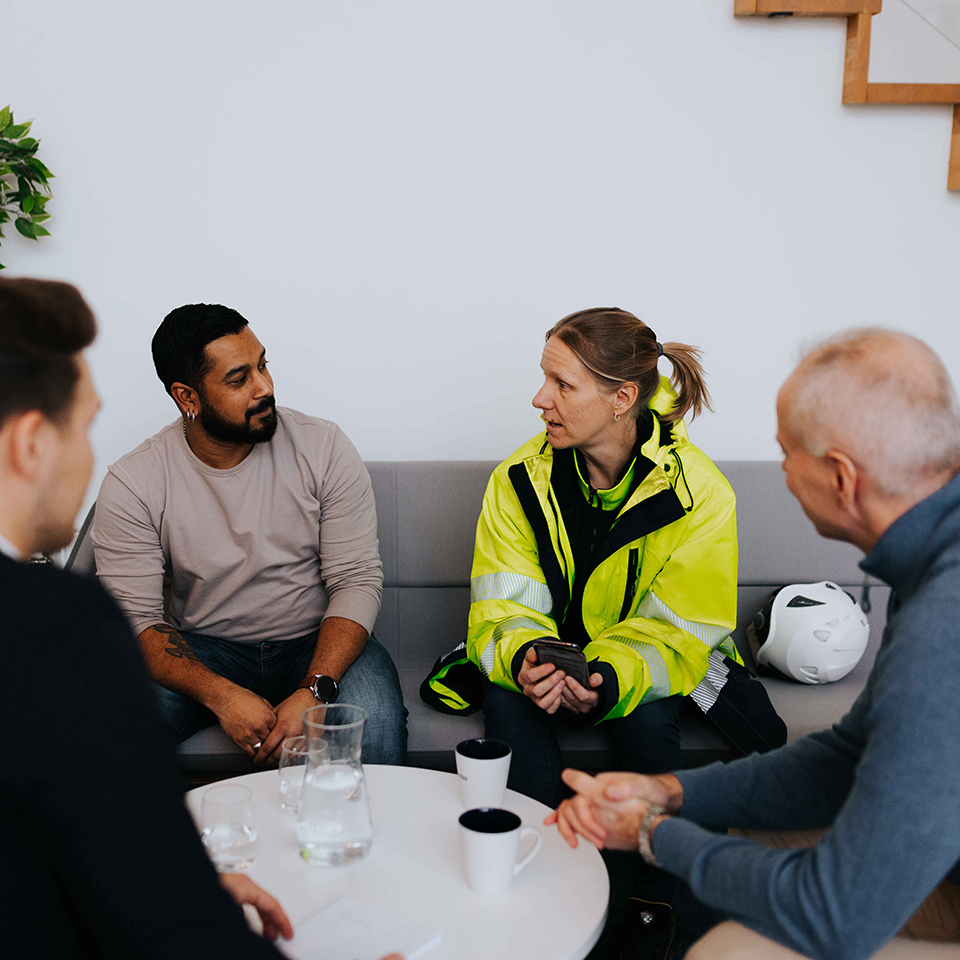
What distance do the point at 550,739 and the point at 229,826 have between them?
79 cm

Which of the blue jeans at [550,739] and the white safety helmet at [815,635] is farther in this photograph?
the white safety helmet at [815,635]

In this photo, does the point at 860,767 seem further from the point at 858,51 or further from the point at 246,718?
the point at 858,51

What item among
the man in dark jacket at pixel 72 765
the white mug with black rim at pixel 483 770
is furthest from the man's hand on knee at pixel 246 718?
the man in dark jacket at pixel 72 765

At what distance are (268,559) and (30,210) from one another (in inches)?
47.0

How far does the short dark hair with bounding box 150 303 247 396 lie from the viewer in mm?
2004

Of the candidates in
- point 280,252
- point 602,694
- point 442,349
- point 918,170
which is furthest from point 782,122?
point 602,694

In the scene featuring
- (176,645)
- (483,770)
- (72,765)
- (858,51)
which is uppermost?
(858,51)

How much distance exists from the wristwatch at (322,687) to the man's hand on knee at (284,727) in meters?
0.03

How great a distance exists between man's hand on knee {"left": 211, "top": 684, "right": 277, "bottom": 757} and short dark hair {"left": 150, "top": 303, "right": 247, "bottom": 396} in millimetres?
687

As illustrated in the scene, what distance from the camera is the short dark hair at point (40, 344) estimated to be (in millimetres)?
697

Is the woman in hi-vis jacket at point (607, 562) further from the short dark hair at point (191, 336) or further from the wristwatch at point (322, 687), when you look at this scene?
the short dark hair at point (191, 336)

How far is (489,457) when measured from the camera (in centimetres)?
266

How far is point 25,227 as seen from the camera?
2414mm

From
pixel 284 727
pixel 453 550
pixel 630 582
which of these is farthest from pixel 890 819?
pixel 453 550
